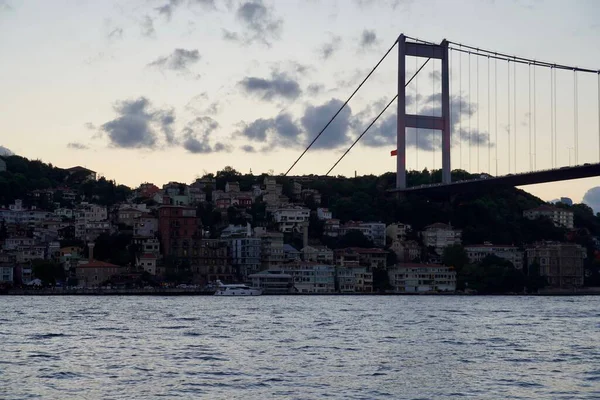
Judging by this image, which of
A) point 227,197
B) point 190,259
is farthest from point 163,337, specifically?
point 227,197

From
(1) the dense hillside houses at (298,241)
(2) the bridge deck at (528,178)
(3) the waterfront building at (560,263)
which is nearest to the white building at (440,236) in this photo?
(1) the dense hillside houses at (298,241)

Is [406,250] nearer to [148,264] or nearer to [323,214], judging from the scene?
[323,214]

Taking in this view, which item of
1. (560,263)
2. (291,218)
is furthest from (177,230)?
(560,263)

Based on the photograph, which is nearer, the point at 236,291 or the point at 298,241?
the point at 236,291

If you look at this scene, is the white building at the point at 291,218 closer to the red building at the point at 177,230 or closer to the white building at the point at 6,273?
the red building at the point at 177,230

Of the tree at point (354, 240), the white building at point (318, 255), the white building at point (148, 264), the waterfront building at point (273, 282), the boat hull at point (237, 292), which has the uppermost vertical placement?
the tree at point (354, 240)

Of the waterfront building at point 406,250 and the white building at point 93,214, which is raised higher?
the white building at point 93,214

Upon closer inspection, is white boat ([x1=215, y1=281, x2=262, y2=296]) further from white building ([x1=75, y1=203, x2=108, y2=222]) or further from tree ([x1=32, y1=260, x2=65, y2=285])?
white building ([x1=75, y1=203, x2=108, y2=222])
